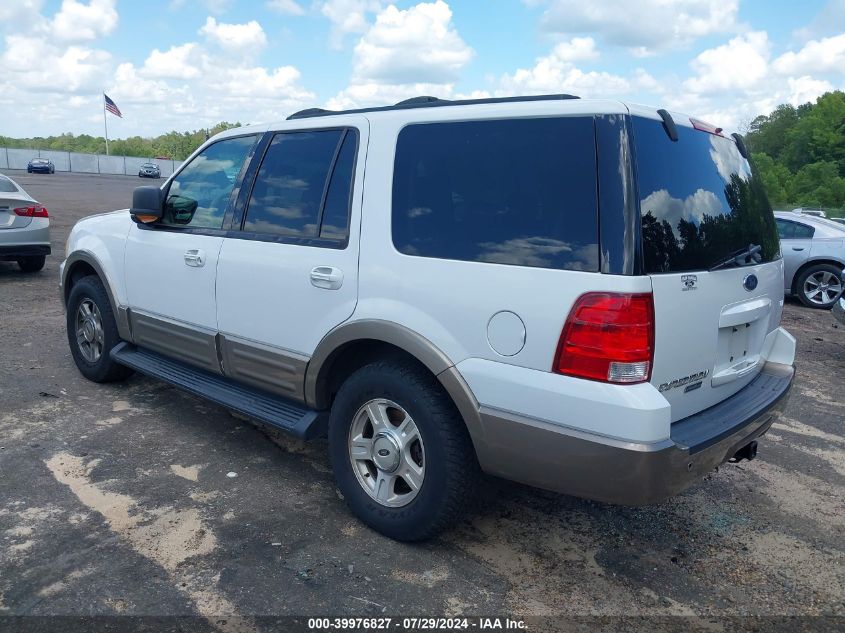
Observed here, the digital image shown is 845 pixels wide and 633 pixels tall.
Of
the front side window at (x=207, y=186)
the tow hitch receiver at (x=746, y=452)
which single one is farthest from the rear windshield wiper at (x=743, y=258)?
the front side window at (x=207, y=186)

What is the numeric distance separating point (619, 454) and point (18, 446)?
3583mm

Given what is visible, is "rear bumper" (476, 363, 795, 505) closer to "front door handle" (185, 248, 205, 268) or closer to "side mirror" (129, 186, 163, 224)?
"front door handle" (185, 248, 205, 268)

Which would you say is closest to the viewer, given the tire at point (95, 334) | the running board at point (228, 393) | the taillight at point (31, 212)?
the running board at point (228, 393)

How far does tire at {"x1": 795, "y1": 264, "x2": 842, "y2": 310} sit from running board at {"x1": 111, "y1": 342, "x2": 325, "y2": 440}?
9449 mm

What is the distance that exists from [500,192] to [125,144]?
411 feet

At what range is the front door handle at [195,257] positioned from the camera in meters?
4.11

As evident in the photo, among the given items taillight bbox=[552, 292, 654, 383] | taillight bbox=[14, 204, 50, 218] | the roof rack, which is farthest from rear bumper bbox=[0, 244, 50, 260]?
taillight bbox=[552, 292, 654, 383]

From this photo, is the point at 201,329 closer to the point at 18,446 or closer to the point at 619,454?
the point at 18,446

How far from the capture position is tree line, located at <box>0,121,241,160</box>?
101 m

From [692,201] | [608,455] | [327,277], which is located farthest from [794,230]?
[608,455]

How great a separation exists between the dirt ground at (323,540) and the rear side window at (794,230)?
6842 millimetres

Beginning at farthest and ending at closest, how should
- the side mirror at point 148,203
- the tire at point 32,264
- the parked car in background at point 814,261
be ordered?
the tire at point 32,264 → the parked car in background at point 814,261 → the side mirror at point 148,203

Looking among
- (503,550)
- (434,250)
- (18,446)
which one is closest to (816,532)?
(503,550)

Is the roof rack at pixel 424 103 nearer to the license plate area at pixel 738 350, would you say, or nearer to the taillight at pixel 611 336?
the taillight at pixel 611 336
